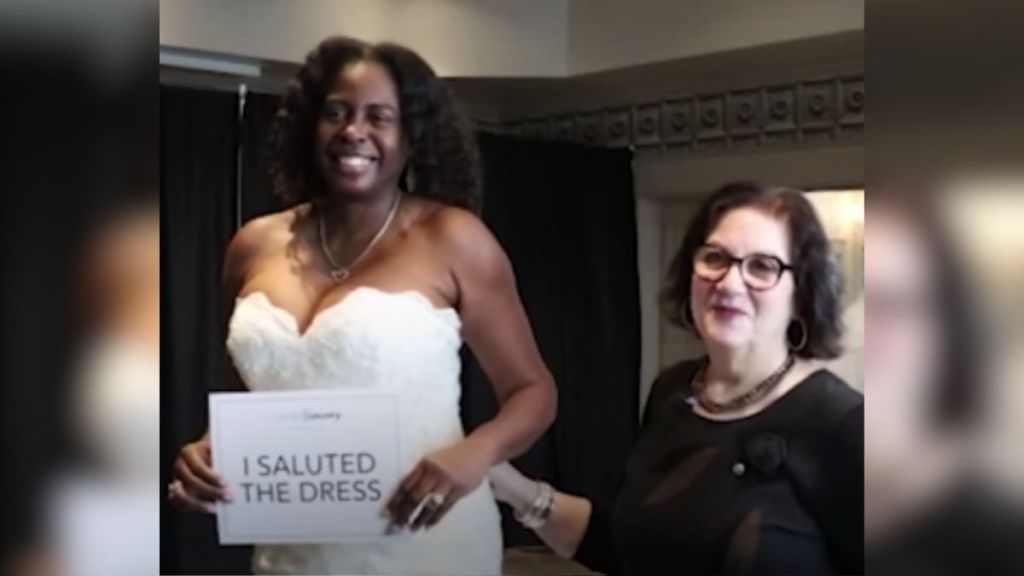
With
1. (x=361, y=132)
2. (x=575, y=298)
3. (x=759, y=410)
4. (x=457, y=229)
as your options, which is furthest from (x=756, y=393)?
(x=361, y=132)

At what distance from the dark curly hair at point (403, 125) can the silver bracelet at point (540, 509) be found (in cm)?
25

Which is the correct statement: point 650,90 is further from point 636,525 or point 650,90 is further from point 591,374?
point 636,525

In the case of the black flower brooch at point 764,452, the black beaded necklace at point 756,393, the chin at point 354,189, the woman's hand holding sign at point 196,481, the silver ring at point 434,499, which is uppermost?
the chin at point 354,189

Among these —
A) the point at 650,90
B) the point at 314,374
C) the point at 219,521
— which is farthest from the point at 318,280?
the point at 650,90

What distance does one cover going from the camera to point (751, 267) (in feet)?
2.83

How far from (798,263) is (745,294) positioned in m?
0.05

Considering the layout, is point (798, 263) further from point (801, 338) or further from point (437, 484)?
point (437, 484)

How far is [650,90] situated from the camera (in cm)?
91

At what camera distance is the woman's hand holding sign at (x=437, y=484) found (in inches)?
34.4

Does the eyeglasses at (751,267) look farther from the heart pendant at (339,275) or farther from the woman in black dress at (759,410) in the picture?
the heart pendant at (339,275)

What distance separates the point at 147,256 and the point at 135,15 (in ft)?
0.23

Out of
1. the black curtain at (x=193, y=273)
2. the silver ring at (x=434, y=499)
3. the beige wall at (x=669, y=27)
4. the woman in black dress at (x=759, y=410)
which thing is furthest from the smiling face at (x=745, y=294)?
the black curtain at (x=193, y=273)

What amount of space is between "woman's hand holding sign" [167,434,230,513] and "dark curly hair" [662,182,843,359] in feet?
1.27

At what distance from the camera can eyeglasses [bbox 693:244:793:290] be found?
33.8 inches
